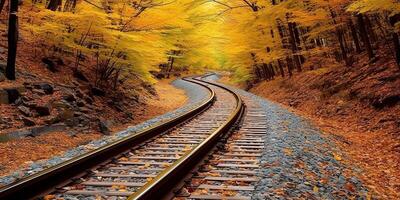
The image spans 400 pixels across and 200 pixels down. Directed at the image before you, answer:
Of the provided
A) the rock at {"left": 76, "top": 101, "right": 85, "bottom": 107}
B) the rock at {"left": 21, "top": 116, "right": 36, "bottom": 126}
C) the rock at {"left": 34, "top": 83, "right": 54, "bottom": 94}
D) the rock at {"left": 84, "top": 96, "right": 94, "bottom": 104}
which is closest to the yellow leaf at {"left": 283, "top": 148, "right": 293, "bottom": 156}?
the rock at {"left": 21, "top": 116, "right": 36, "bottom": 126}

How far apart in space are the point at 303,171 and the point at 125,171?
10.6 feet

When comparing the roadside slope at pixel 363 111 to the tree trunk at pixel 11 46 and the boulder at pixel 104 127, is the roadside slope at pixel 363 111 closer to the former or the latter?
the boulder at pixel 104 127

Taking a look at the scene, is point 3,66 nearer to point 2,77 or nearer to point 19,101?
point 2,77

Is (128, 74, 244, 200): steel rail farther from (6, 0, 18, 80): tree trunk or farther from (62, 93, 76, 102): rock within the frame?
(6, 0, 18, 80): tree trunk

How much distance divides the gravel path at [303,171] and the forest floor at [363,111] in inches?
21.4

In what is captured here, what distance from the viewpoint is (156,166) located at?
6680mm

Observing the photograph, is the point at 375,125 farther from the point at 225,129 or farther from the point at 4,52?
the point at 4,52

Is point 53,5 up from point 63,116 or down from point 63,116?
up

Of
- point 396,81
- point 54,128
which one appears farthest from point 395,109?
point 54,128

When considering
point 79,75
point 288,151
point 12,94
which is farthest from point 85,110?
point 288,151

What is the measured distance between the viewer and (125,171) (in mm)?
6289

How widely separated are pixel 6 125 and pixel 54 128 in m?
1.58

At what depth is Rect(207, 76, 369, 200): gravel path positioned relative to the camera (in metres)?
5.54

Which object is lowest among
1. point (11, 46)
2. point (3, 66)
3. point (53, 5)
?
point (3, 66)
